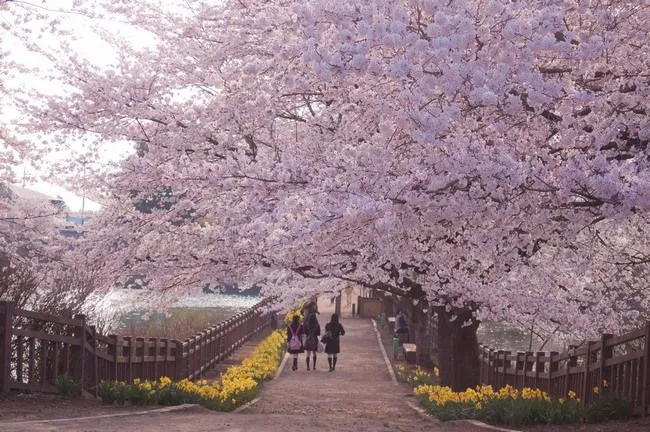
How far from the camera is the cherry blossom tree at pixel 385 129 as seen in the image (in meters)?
7.12

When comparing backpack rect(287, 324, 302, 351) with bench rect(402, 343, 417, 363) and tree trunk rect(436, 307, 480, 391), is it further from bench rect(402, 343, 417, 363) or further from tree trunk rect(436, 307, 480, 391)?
tree trunk rect(436, 307, 480, 391)

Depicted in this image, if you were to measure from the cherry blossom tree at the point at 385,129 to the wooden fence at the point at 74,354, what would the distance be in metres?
1.57

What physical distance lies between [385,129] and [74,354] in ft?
24.8

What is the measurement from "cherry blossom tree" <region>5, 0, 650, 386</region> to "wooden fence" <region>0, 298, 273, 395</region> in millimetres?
1570

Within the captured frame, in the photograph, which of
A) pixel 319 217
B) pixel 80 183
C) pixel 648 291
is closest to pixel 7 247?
pixel 80 183

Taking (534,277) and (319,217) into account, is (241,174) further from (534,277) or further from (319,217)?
(534,277)

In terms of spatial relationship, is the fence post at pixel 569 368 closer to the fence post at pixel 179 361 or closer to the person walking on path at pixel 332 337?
the fence post at pixel 179 361

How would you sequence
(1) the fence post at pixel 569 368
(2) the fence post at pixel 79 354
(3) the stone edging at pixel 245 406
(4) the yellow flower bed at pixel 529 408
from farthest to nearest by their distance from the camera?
(3) the stone edging at pixel 245 406, (1) the fence post at pixel 569 368, (2) the fence post at pixel 79 354, (4) the yellow flower bed at pixel 529 408

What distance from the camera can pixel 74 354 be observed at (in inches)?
537

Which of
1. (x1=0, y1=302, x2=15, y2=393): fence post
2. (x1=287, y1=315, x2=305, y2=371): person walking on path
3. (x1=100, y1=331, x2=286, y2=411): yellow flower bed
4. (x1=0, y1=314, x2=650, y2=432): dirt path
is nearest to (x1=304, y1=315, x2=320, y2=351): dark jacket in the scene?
(x1=287, y1=315, x2=305, y2=371): person walking on path

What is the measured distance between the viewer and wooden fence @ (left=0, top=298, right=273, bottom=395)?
40.0 ft

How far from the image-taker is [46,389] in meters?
12.6

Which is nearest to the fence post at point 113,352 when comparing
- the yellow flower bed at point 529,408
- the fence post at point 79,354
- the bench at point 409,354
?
the fence post at point 79,354

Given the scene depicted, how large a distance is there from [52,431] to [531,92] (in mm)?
5402
